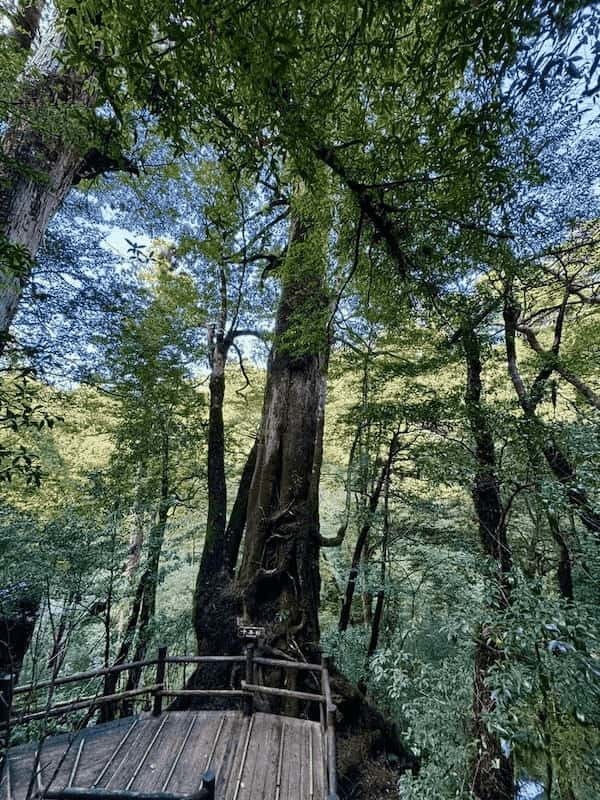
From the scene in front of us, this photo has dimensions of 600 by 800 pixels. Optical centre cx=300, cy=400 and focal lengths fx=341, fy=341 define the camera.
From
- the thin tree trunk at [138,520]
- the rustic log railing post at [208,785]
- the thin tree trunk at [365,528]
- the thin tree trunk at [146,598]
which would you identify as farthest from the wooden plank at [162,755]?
the thin tree trunk at [365,528]

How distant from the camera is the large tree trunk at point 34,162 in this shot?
2889 millimetres

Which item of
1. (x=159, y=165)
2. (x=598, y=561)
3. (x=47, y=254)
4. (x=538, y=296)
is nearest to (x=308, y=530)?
(x=598, y=561)

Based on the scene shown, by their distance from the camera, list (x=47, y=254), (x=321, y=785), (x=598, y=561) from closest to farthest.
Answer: (x=321, y=785)
(x=598, y=561)
(x=47, y=254)

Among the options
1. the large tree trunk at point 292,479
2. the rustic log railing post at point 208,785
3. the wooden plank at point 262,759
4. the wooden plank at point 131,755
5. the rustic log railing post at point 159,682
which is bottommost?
the wooden plank at point 131,755

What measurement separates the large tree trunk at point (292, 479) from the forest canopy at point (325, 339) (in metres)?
0.04

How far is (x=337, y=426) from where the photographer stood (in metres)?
7.30

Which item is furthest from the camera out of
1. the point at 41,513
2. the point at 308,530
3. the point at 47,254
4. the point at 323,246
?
the point at 41,513

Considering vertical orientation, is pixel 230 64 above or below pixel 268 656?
above

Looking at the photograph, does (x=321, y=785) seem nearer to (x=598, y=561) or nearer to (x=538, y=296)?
(x=598, y=561)

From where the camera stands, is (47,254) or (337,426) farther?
(337,426)

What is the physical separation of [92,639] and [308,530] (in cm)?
625

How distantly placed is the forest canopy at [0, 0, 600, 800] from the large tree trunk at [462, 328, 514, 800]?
→ 38 mm

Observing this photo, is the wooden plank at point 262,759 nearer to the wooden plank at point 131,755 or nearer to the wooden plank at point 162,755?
the wooden plank at point 162,755

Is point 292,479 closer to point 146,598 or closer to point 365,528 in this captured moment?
point 365,528
